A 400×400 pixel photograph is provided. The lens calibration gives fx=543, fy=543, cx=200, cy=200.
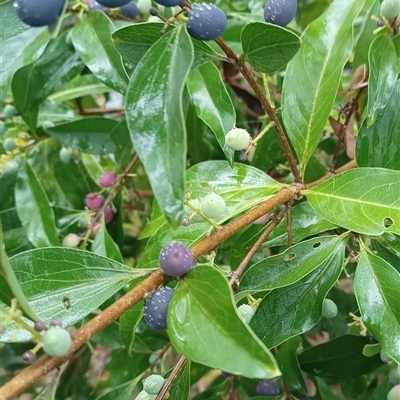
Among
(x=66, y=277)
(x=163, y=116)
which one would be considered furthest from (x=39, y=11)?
(x=66, y=277)

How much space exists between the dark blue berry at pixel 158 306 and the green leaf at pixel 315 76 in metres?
0.25

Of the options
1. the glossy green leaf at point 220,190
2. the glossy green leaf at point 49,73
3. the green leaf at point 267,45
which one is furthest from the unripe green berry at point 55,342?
the glossy green leaf at point 49,73

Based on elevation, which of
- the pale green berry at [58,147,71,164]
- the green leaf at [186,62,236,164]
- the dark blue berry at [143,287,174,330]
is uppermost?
the green leaf at [186,62,236,164]

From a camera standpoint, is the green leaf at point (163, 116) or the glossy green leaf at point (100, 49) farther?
the glossy green leaf at point (100, 49)

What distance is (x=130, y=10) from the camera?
30.7 inches

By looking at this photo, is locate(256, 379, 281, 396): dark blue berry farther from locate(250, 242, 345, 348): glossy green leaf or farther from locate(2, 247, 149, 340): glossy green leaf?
locate(2, 247, 149, 340): glossy green leaf

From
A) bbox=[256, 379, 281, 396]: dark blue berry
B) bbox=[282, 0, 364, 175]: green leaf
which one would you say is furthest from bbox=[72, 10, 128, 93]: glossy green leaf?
bbox=[256, 379, 281, 396]: dark blue berry

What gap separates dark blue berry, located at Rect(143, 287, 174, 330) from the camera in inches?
17.2

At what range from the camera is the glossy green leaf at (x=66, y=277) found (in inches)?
18.7

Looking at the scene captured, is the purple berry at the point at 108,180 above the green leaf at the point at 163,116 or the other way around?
the other way around

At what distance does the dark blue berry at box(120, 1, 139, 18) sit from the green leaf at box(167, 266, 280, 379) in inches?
19.3

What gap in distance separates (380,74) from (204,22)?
0.27 m

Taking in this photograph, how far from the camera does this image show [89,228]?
89 cm

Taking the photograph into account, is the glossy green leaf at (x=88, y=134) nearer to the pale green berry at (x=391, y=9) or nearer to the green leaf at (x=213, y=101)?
the green leaf at (x=213, y=101)
